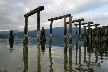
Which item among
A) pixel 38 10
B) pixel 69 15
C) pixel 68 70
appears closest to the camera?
pixel 68 70

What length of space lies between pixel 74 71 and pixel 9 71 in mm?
3690

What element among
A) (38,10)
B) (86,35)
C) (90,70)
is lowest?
(90,70)

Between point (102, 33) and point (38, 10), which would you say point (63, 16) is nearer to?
point (38, 10)

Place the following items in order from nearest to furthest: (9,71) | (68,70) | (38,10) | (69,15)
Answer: (9,71) < (68,70) < (38,10) < (69,15)

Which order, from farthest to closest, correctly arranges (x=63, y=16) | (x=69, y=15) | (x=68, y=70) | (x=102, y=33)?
(x=102, y=33)
(x=63, y=16)
(x=69, y=15)
(x=68, y=70)

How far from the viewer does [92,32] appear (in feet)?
127

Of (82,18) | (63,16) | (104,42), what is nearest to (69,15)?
(63,16)

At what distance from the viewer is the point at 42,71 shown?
30.8 ft

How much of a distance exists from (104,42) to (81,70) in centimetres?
2957

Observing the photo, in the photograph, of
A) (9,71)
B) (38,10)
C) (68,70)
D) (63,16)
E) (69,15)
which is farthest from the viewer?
(63,16)

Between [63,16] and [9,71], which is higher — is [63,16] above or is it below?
above

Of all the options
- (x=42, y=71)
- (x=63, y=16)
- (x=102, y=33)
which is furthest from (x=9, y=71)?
(x=102, y=33)

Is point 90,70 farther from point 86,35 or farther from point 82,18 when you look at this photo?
point 86,35

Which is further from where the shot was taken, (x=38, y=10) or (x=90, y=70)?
(x=38, y=10)
